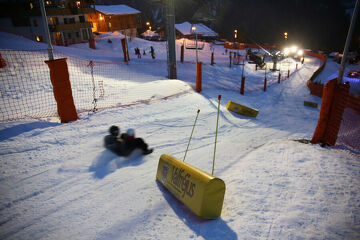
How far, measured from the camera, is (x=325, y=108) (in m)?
7.06

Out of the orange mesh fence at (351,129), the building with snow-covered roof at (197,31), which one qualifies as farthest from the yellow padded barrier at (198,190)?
the building with snow-covered roof at (197,31)

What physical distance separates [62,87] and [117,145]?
324 centimetres

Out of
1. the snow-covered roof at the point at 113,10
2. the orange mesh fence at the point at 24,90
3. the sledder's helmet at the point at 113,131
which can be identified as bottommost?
the sledder's helmet at the point at 113,131

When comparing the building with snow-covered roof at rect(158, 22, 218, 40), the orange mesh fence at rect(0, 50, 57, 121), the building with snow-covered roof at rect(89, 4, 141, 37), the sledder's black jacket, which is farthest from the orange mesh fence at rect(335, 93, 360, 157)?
the building with snow-covered roof at rect(89, 4, 141, 37)

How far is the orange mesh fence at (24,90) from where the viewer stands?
880 cm

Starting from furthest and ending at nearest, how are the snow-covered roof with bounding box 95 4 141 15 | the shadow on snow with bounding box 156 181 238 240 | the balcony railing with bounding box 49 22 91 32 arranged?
the snow-covered roof with bounding box 95 4 141 15, the balcony railing with bounding box 49 22 91 32, the shadow on snow with bounding box 156 181 238 240

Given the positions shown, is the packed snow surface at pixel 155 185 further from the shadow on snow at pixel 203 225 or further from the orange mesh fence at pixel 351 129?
the orange mesh fence at pixel 351 129

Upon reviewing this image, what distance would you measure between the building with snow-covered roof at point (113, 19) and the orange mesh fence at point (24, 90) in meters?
30.0

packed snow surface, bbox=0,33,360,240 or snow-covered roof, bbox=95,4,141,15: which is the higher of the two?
snow-covered roof, bbox=95,4,141,15

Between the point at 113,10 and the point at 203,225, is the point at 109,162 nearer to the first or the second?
the point at 203,225

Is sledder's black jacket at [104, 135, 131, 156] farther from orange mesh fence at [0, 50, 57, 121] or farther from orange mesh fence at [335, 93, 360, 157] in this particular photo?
orange mesh fence at [335, 93, 360, 157]

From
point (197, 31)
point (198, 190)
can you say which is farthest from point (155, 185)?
point (197, 31)

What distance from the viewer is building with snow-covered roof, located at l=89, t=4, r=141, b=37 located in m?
41.0

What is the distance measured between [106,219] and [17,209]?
1.80 meters
